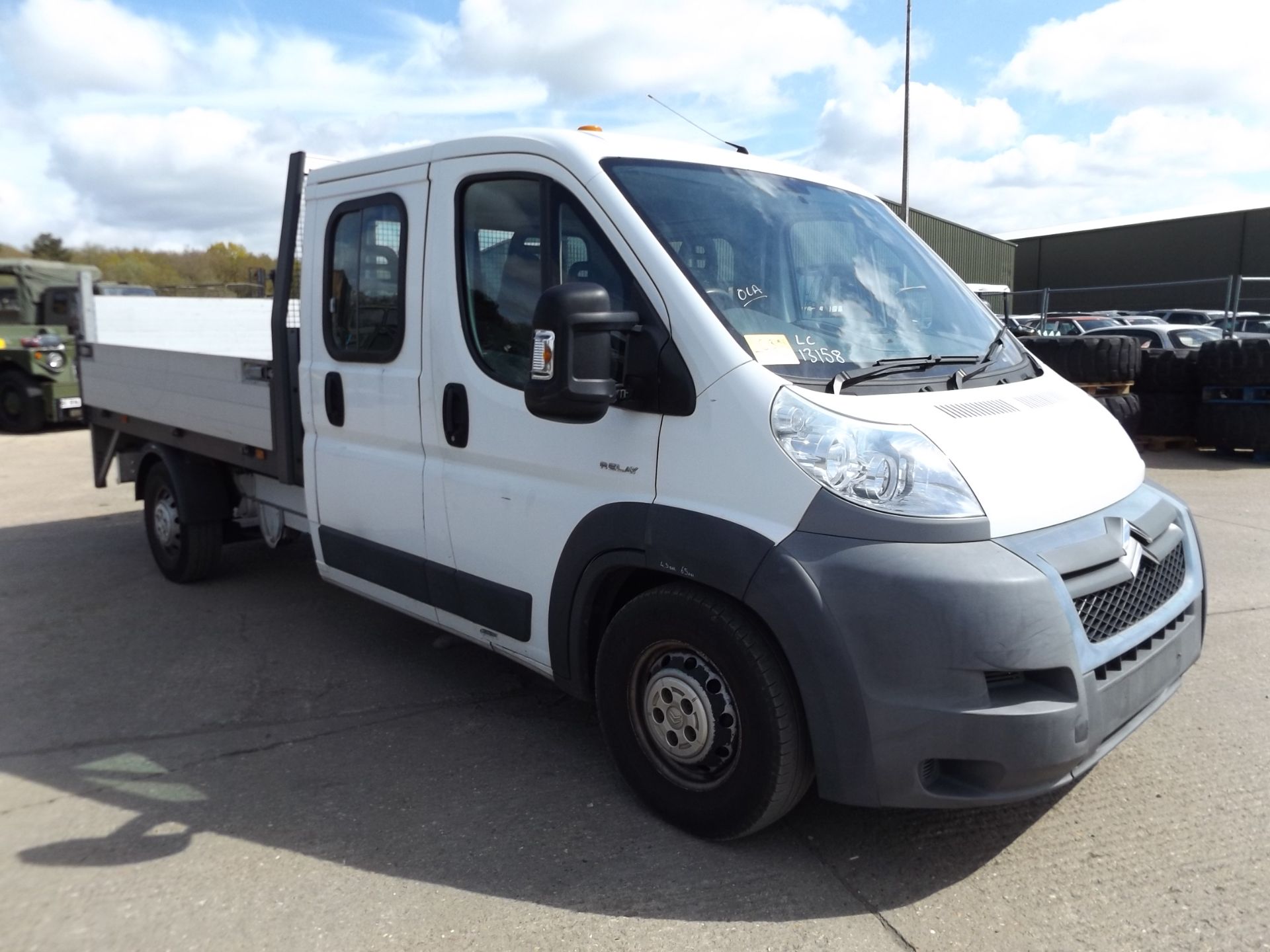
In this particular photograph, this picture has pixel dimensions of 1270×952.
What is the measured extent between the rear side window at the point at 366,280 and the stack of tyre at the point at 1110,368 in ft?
29.5

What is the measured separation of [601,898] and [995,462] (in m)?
1.72

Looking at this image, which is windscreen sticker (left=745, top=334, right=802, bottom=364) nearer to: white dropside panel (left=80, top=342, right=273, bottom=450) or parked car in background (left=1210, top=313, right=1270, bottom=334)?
white dropside panel (left=80, top=342, right=273, bottom=450)

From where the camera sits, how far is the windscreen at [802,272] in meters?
3.28

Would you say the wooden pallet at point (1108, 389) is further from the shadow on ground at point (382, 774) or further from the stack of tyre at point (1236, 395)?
the shadow on ground at point (382, 774)

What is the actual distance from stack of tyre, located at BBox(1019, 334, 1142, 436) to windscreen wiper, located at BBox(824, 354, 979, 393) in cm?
838

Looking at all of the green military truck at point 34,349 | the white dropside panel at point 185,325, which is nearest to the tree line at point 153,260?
the green military truck at point 34,349

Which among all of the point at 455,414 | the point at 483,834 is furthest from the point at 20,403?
the point at 483,834

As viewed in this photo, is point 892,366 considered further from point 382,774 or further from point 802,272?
point 382,774

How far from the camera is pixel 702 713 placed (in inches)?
126

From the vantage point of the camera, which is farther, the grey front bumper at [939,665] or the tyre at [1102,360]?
the tyre at [1102,360]

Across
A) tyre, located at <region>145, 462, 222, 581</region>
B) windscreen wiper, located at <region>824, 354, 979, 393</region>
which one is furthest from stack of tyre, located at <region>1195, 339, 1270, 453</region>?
tyre, located at <region>145, 462, 222, 581</region>

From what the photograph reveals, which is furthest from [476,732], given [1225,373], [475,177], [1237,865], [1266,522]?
[1225,373]

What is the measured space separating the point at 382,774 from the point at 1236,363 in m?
9.86

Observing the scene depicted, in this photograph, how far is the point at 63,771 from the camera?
400 cm
